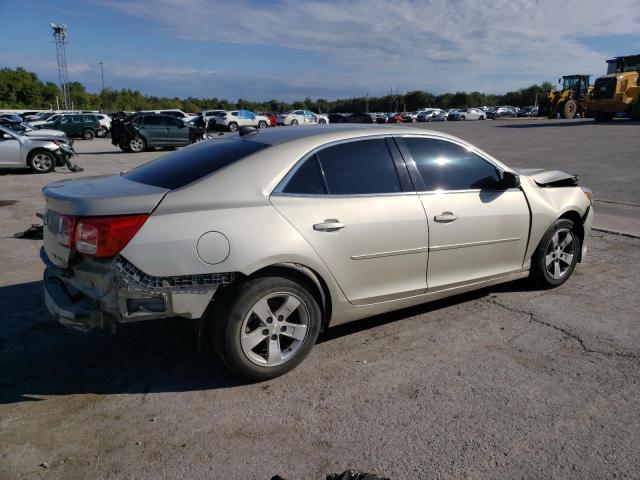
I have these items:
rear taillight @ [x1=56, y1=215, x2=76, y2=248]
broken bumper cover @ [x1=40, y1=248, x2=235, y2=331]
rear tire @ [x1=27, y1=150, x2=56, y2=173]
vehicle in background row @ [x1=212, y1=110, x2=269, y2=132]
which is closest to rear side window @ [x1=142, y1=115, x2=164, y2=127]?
rear tire @ [x1=27, y1=150, x2=56, y2=173]

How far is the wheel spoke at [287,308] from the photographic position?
3.43m

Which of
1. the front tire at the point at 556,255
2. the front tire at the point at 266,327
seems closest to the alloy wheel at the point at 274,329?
the front tire at the point at 266,327

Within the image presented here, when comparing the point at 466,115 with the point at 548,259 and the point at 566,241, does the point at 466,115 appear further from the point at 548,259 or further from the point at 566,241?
the point at 548,259

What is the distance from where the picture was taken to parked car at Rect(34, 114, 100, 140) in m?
33.2

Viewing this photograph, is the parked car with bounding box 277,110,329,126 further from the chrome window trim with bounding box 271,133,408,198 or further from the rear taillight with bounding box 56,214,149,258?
the rear taillight with bounding box 56,214,149,258

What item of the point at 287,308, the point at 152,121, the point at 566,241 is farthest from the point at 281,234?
the point at 152,121

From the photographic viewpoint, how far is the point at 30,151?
14.8 metres

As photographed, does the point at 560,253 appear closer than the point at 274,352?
No

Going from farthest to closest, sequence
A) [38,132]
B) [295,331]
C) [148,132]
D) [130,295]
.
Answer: [148,132] → [38,132] → [295,331] → [130,295]

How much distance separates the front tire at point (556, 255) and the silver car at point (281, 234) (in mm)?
331

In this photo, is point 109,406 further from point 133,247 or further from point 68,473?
point 133,247

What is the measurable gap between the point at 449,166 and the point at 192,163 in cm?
207

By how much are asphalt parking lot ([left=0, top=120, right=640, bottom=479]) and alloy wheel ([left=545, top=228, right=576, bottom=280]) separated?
1.04ft

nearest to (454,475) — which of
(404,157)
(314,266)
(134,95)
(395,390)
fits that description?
(395,390)
